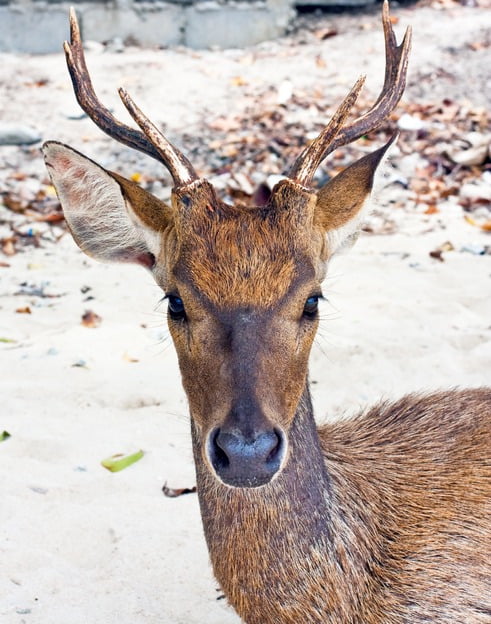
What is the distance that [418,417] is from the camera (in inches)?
140

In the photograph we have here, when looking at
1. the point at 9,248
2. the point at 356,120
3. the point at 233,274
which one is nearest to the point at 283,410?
the point at 233,274

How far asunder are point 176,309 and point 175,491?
4.88 ft

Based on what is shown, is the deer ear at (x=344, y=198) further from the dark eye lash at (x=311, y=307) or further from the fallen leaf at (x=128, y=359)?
the fallen leaf at (x=128, y=359)

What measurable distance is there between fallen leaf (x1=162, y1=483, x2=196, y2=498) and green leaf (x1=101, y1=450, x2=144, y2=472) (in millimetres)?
255

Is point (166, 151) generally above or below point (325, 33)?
above

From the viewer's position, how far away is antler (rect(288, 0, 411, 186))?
3.00 metres

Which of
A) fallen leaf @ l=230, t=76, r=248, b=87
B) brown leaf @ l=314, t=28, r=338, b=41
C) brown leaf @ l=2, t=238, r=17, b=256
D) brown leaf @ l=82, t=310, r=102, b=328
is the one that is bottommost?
brown leaf @ l=2, t=238, r=17, b=256

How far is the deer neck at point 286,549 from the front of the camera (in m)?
2.86

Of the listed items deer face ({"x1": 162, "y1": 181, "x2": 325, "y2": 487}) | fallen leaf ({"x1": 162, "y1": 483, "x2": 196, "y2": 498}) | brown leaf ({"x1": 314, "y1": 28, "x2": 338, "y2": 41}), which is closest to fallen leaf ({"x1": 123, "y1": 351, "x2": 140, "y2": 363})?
fallen leaf ({"x1": 162, "y1": 483, "x2": 196, "y2": 498})

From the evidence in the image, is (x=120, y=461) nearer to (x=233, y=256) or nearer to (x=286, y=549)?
(x=286, y=549)

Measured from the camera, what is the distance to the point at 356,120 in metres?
3.29

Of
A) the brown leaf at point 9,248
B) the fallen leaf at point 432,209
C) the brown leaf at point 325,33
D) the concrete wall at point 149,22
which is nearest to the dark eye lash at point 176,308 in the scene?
the brown leaf at point 9,248

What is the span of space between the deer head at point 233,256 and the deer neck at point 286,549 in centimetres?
18

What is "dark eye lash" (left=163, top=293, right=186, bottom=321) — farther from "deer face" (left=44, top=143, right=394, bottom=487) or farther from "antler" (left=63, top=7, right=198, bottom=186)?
"antler" (left=63, top=7, right=198, bottom=186)
